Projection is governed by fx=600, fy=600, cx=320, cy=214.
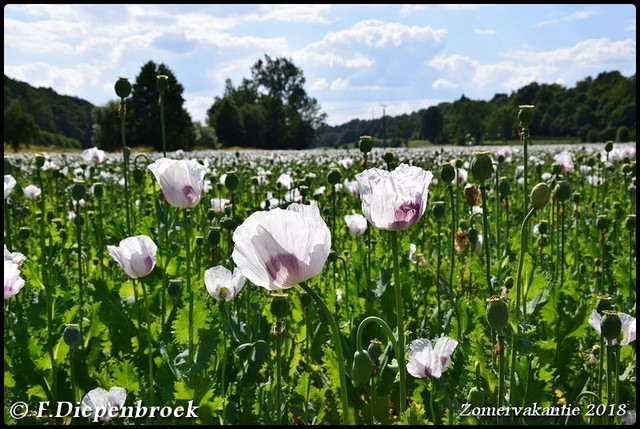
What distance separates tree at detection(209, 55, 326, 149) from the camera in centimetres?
5834

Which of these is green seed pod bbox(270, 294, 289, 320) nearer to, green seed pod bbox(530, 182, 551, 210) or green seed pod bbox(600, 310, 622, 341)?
green seed pod bbox(530, 182, 551, 210)

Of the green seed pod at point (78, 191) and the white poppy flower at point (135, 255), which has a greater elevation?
the green seed pod at point (78, 191)

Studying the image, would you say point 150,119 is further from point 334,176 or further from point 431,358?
point 431,358

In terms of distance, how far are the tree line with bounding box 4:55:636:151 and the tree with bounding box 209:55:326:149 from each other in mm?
101

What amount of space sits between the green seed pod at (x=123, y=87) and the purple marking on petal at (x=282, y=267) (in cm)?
165

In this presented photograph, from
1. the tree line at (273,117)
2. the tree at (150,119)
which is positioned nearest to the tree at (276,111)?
the tree line at (273,117)

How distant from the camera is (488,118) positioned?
58250mm

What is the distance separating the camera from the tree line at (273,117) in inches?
1324

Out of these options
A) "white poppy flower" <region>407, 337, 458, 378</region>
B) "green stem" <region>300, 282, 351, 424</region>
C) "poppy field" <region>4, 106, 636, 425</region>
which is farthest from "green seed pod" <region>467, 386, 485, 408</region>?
"green stem" <region>300, 282, 351, 424</region>

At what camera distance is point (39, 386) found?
2.17m

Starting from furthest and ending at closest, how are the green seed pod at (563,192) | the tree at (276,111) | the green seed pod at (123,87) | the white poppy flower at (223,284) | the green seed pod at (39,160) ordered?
the tree at (276,111), the green seed pod at (39,160), the green seed pod at (123,87), the white poppy flower at (223,284), the green seed pod at (563,192)

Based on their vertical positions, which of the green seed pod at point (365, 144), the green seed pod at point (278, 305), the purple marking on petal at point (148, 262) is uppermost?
the green seed pod at point (365, 144)

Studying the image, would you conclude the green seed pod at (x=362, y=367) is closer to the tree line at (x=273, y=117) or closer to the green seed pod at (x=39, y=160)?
the green seed pod at (x=39, y=160)

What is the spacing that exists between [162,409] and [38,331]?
829 mm
